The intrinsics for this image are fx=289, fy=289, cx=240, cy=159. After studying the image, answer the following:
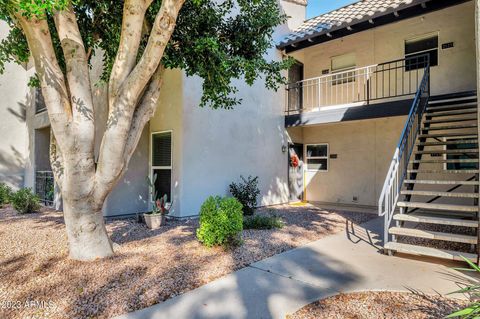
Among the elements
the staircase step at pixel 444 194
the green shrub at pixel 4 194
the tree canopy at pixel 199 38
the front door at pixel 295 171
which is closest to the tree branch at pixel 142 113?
the tree canopy at pixel 199 38

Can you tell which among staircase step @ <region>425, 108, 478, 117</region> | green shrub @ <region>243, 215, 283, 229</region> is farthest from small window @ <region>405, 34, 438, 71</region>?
green shrub @ <region>243, 215, 283, 229</region>

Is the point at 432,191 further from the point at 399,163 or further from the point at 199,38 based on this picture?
the point at 199,38

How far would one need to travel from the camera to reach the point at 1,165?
38.0ft

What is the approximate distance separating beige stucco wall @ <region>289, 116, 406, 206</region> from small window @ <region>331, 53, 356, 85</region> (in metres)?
1.58

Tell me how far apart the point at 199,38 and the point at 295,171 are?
729 cm

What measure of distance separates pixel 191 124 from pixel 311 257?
15.4 feet

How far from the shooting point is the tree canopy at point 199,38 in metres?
5.15

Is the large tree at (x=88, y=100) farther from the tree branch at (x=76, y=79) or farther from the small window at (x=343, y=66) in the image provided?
the small window at (x=343, y=66)

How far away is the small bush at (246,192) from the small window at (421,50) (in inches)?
239

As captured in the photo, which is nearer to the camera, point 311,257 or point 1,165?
point 311,257

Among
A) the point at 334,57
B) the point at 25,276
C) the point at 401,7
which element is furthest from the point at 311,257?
the point at 334,57

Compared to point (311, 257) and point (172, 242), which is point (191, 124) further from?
point (311, 257)

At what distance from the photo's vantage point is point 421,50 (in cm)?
903

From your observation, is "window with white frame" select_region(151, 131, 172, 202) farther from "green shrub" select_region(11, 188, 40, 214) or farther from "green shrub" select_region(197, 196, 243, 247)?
"green shrub" select_region(11, 188, 40, 214)
